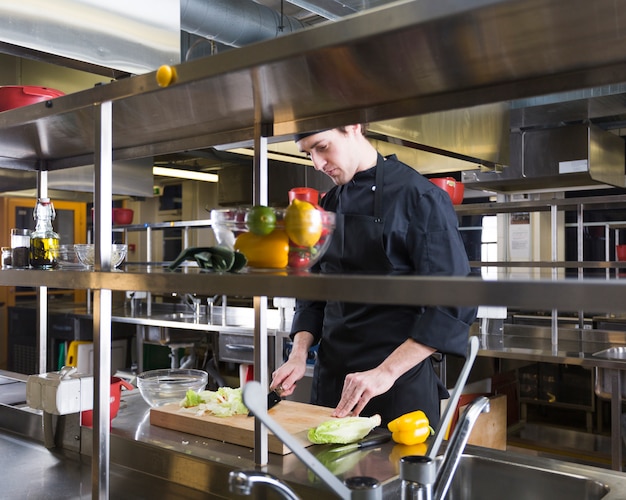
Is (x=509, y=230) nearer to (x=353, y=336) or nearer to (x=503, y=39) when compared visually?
(x=353, y=336)

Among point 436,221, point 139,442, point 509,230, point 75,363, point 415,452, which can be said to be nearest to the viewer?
point 415,452

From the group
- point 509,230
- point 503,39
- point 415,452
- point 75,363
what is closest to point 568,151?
point 509,230

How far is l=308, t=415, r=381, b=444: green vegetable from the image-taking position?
154 centimetres

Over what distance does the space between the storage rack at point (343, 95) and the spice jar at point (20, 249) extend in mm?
343

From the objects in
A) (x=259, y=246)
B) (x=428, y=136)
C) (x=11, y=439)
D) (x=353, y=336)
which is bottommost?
(x=11, y=439)

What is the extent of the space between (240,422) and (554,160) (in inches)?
159

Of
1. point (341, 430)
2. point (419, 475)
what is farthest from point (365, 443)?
point (419, 475)

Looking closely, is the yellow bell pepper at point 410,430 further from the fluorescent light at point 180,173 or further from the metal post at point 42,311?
the fluorescent light at point 180,173

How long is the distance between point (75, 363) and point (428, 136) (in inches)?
204

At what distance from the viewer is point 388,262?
1.99m

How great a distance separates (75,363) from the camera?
664 cm

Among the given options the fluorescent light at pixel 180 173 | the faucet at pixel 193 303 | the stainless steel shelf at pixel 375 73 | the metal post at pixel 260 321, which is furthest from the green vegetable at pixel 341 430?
the fluorescent light at pixel 180 173

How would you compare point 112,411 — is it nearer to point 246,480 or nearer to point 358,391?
point 358,391

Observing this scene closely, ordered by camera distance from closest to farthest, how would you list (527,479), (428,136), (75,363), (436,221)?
(527,479) → (436,221) → (428,136) → (75,363)
